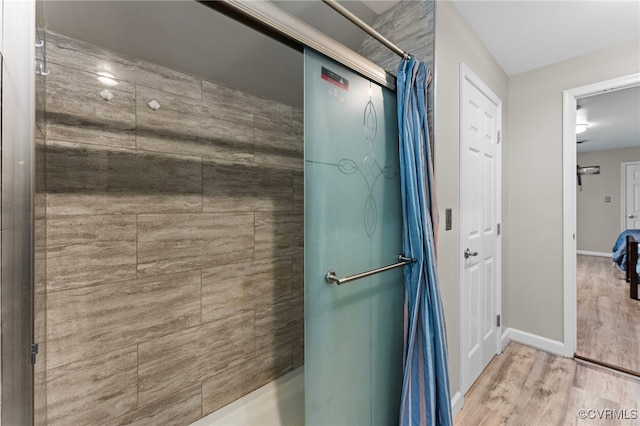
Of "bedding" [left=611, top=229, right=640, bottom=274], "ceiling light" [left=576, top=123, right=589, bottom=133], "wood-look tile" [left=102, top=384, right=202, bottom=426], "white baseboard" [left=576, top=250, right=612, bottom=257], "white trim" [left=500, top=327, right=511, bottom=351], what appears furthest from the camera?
"white baseboard" [left=576, top=250, right=612, bottom=257]

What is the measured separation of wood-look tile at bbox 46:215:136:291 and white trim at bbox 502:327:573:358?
2976 mm

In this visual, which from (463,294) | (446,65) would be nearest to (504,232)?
(463,294)

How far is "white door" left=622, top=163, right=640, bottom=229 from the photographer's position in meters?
5.74

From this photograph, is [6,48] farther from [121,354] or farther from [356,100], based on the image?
[121,354]

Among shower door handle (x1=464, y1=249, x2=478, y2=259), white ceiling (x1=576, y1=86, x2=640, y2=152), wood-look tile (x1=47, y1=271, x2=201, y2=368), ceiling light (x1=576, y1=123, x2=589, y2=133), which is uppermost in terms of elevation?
white ceiling (x1=576, y1=86, x2=640, y2=152)

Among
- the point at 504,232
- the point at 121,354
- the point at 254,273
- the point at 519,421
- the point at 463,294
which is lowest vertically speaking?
the point at 519,421

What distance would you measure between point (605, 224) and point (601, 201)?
1.69ft

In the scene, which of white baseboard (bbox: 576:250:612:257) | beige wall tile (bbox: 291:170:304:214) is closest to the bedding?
white baseboard (bbox: 576:250:612:257)

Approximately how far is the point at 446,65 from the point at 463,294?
142cm

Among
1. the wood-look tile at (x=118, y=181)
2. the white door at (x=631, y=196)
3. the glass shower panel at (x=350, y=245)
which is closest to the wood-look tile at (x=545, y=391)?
the glass shower panel at (x=350, y=245)

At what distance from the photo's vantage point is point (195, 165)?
65.2 inches

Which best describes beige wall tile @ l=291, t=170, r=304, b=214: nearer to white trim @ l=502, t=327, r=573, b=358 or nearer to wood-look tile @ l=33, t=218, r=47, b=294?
wood-look tile @ l=33, t=218, r=47, b=294

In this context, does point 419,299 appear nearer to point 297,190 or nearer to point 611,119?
point 297,190

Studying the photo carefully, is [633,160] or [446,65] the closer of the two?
[446,65]
